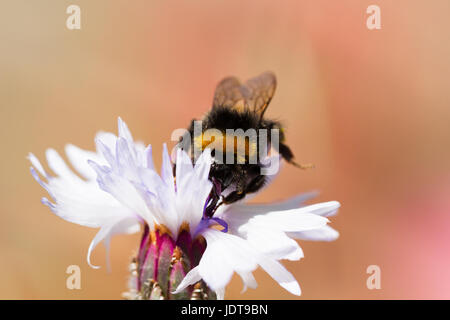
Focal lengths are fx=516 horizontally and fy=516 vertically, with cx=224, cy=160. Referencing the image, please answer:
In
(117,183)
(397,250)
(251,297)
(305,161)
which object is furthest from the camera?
(305,161)

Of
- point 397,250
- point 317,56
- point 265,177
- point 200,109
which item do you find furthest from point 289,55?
point 265,177

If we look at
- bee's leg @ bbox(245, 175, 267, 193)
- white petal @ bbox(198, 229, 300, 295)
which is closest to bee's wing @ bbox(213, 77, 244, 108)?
bee's leg @ bbox(245, 175, 267, 193)

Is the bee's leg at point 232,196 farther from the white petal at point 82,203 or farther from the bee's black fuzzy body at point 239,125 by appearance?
the white petal at point 82,203

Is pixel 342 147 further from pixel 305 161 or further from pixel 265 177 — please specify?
pixel 265 177

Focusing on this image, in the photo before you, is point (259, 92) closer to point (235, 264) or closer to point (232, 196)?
point (232, 196)

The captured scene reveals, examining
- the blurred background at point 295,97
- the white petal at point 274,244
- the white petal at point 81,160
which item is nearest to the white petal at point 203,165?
the white petal at point 274,244
